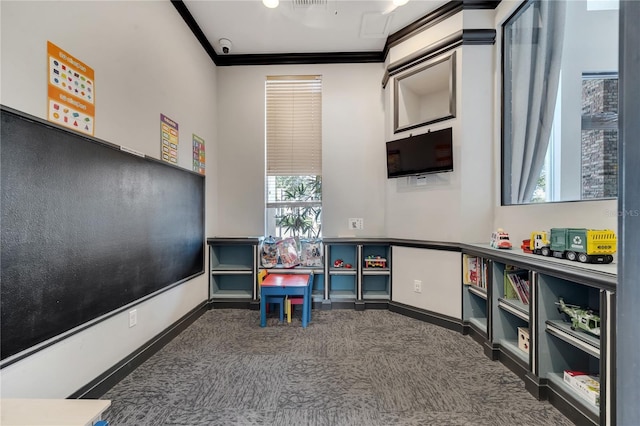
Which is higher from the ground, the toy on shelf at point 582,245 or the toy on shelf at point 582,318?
the toy on shelf at point 582,245

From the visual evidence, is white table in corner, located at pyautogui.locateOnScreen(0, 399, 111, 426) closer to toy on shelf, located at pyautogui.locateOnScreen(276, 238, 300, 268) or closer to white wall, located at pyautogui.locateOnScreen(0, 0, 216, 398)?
white wall, located at pyautogui.locateOnScreen(0, 0, 216, 398)

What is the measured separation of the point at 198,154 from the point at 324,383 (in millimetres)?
2590

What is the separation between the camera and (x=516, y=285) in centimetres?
208

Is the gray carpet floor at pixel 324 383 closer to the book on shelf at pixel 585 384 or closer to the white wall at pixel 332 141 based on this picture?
the book on shelf at pixel 585 384

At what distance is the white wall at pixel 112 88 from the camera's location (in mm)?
1258

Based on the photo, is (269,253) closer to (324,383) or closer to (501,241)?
(324,383)

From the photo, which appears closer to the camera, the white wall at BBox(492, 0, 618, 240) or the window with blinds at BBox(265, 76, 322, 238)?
the white wall at BBox(492, 0, 618, 240)

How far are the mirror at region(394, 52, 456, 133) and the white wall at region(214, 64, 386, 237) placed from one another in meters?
0.34

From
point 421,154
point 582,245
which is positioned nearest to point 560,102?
point 421,154

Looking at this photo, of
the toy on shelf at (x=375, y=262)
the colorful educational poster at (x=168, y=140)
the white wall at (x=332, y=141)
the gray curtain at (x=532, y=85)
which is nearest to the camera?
the gray curtain at (x=532, y=85)

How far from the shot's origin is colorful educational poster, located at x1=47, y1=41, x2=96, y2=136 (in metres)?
1.39

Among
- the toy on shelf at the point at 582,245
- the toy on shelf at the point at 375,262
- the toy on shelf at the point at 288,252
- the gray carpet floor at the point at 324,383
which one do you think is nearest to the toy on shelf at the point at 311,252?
the toy on shelf at the point at 288,252

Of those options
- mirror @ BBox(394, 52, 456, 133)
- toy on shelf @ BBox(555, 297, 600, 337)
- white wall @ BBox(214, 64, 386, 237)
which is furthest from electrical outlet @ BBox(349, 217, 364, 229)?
toy on shelf @ BBox(555, 297, 600, 337)

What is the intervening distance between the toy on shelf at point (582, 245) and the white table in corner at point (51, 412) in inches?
89.6
